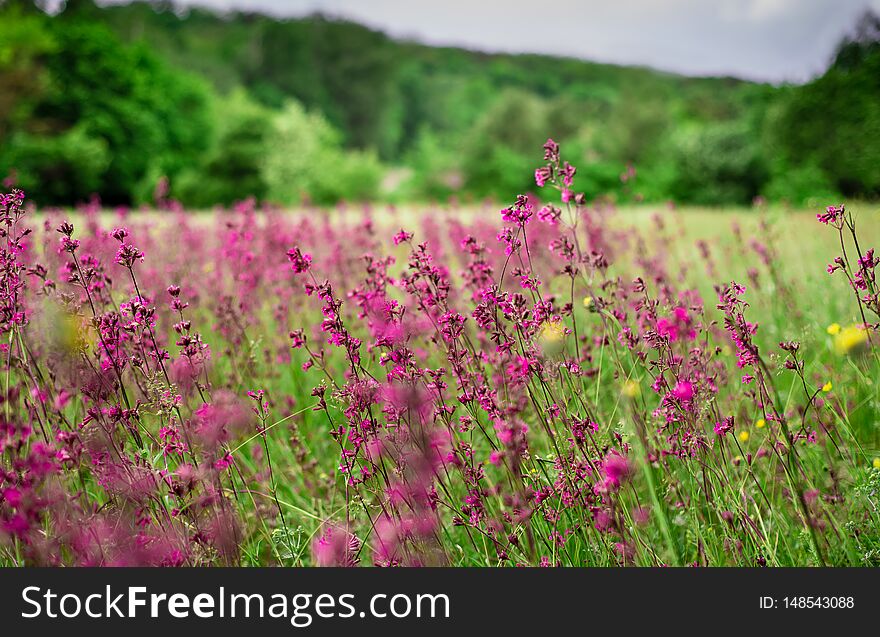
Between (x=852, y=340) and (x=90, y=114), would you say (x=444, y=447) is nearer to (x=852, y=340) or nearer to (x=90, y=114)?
(x=852, y=340)

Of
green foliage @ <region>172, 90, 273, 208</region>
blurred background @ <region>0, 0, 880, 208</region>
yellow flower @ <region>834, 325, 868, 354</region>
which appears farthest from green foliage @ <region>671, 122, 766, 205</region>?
yellow flower @ <region>834, 325, 868, 354</region>

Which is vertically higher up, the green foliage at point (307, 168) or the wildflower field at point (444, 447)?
the green foliage at point (307, 168)

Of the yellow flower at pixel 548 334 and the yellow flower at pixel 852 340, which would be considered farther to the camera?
the yellow flower at pixel 852 340

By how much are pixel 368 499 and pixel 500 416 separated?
1.21m

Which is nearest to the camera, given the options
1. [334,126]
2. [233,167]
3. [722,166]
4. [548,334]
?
[548,334]

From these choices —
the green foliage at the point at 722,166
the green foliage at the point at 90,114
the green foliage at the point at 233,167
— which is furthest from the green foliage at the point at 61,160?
the green foliage at the point at 722,166

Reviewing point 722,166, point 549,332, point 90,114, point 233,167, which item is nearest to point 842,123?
point 722,166

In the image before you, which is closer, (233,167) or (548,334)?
(548,334)

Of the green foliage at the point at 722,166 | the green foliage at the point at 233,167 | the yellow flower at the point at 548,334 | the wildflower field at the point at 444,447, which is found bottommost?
the wildflower field at the point at 444,447

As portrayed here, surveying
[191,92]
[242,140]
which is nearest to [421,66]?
[191,92]

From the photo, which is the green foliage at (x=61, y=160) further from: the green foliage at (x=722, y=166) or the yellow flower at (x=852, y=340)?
the green foliage at (x=722, y=166)

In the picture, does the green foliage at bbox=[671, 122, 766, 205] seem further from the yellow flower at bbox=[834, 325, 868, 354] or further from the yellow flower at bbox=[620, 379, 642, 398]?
the yellow flower at bbox=[620, 379, 642, 398]

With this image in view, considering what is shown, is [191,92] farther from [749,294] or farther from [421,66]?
[749,294]
